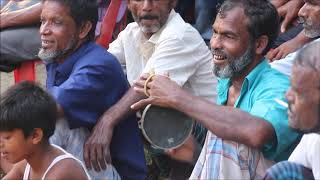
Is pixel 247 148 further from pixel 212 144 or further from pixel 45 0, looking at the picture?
pixel 45 0

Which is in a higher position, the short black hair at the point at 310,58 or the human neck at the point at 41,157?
the short black hair at the point at 310,58

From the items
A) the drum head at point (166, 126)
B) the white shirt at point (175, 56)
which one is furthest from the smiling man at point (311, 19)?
the drum head at point (166, 126)

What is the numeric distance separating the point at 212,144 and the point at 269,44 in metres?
0.76

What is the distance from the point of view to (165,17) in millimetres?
4855

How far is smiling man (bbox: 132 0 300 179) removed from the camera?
359 cm

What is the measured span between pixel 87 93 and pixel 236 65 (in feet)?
2.58

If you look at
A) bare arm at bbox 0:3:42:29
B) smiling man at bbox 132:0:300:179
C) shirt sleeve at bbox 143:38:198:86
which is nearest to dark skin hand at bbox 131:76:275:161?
smiling man at bbox 132:0:300:179

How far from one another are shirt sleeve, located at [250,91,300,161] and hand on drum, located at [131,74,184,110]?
0.40 metres

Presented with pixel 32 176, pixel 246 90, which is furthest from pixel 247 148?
pixel 32 176

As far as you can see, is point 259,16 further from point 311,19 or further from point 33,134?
point 33,134

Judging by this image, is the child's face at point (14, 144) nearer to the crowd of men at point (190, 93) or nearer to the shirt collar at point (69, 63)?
the crowd of men at point (190, 93)

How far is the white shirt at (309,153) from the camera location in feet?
10.8

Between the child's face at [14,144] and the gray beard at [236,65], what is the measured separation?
3.45 ft

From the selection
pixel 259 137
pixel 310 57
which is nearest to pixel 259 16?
pixel 259 137
